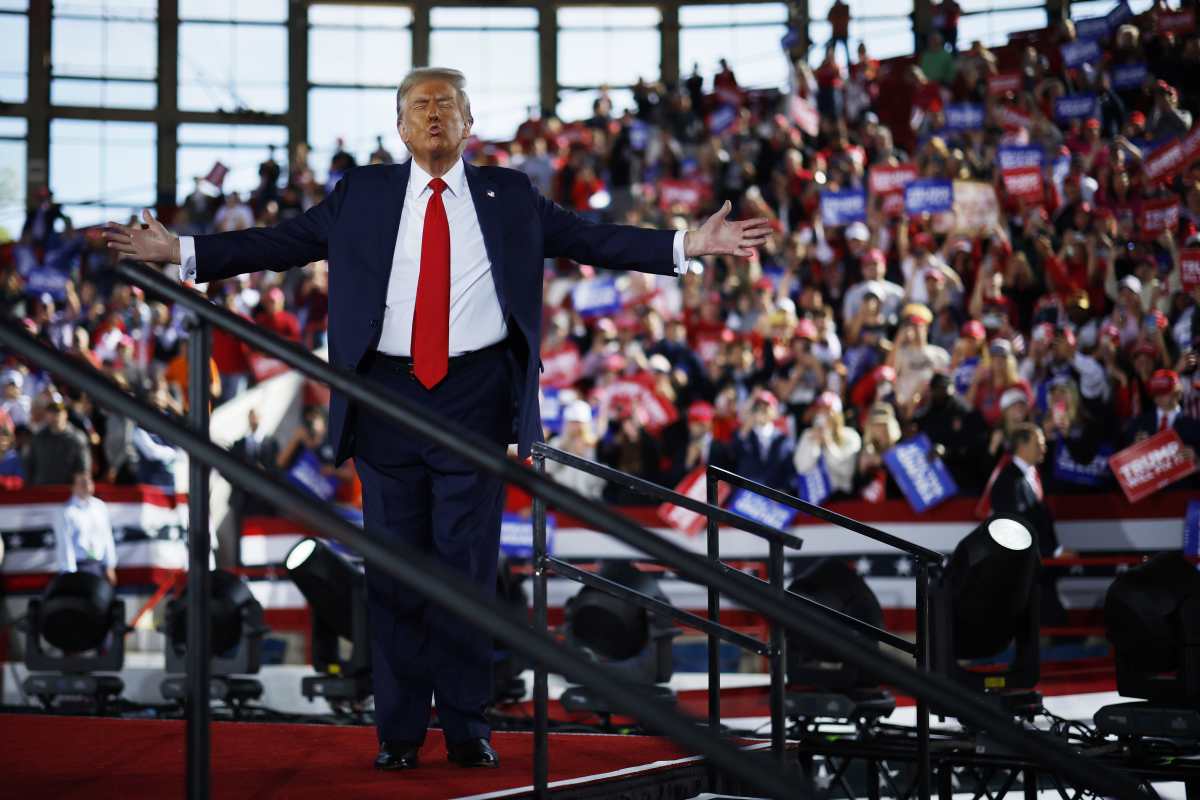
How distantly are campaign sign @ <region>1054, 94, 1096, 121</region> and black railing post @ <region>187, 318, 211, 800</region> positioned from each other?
43.2ft

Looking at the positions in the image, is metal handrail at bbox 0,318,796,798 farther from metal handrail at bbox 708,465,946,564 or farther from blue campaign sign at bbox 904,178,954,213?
blue campaign sign at bbox 904,178,954,213

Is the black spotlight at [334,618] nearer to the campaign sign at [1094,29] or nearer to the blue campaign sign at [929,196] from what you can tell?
the blue campaign sign at [929,196]

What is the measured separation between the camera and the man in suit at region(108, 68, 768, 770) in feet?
13.1

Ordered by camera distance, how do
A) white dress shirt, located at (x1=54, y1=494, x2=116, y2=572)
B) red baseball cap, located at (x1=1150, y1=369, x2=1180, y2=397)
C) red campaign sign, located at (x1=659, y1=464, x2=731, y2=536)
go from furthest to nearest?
white dress shirt, located at (x1=54, y1=494, x2=116, y2=572), red campaign sign, located at (x1=659, y1=464, x2=731, y2=536), red baseball cap, located at (x1=1150, y1=369, x2=1180, y2=397)

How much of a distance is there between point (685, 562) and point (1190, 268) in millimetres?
9182

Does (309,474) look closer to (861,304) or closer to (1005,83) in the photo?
(861,304)

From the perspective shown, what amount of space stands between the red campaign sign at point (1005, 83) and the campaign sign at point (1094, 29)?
2.84ft

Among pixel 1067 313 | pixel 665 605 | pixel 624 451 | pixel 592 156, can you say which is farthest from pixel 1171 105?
pixel 665 605

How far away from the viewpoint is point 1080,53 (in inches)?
608

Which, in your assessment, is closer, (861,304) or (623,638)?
(623,638)

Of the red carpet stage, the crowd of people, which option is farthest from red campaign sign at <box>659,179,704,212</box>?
the red carpet stage

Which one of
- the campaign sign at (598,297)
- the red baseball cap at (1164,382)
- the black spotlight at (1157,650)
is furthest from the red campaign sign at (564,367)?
the black spotlight at (1157,650)

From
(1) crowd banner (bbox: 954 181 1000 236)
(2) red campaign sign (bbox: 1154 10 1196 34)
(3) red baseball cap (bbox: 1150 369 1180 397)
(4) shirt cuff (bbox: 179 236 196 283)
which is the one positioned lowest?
(3) red baseball cap (bbox: 1150 369 1180 397)

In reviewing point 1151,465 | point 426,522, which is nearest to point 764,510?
point 1151,465
